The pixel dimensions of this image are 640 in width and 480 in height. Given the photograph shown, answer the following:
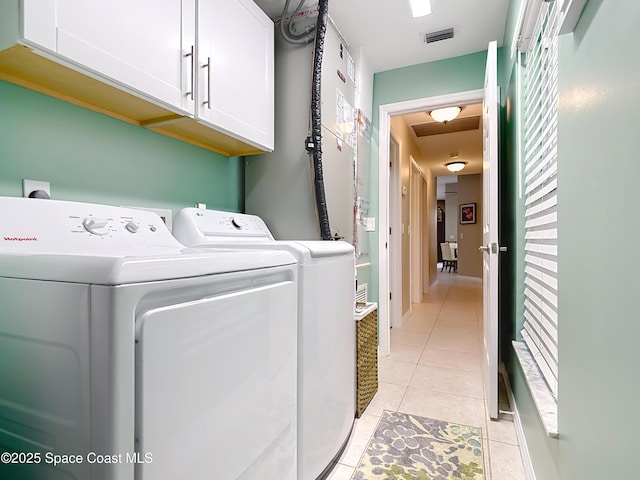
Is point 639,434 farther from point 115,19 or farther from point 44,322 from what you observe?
point 115,19

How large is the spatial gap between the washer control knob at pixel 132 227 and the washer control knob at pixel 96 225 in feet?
0.24

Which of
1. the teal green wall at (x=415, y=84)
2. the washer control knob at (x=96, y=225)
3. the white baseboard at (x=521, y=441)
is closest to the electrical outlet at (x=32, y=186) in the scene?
the washer control knob at (x=96, y=225)

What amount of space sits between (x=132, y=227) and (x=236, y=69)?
0.89 meters

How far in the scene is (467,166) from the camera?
7.18 m

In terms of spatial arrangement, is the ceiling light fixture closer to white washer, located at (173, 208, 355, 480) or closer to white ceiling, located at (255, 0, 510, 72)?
white ceiling, located at (255, 0, 510, 72)

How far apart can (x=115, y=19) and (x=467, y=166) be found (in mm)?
7240

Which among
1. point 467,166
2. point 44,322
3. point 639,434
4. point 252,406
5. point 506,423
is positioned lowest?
point 506,423

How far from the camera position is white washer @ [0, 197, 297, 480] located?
1.84 ft

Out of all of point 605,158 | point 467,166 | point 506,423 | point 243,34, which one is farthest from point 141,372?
point 467,166

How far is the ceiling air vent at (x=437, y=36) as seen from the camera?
93.7 inches

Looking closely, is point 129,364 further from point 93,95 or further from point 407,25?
point 407,25

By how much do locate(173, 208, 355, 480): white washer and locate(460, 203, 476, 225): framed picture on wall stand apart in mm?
7406

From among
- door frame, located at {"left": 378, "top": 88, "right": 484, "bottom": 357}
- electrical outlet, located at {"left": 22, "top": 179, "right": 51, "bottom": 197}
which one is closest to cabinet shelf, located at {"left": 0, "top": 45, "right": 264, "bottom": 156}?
electrical outlet, located at {"left": 22, "top": 179, "right": 51, "bottom": 197}

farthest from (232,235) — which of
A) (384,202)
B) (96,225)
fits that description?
(384,202)
